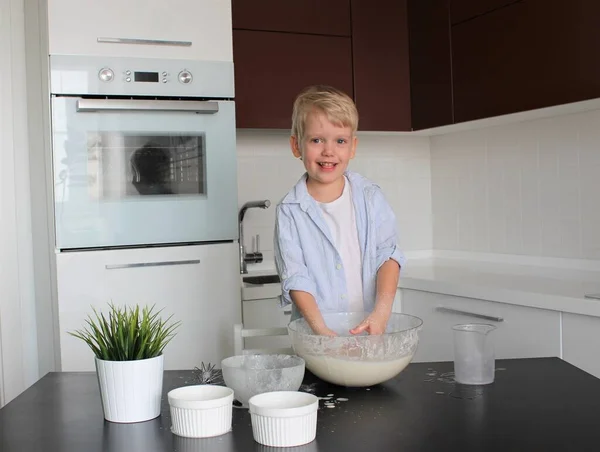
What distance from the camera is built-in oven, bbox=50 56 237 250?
2.49 m

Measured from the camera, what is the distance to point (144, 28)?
2576 mm

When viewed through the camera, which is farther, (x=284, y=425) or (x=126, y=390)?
A: (x=126, y=390)

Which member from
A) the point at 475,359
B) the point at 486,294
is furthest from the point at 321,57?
the point at 475,359

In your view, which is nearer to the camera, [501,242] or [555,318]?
[555,318]

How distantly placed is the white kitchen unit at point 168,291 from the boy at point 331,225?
87 cm

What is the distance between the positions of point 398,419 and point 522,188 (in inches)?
86.1

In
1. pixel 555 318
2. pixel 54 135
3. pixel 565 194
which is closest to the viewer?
pixel 555 318

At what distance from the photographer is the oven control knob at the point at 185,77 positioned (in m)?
2.62

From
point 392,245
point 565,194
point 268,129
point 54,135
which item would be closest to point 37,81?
point 54,135

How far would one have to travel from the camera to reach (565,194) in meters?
2.92

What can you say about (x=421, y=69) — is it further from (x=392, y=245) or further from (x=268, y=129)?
(x=392, y=245)

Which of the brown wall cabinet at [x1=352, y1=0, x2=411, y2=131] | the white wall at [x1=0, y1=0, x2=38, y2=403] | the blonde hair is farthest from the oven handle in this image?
the blonde hair

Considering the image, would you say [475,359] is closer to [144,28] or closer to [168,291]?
[168,291]

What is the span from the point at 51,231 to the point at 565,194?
1926 millimetres
